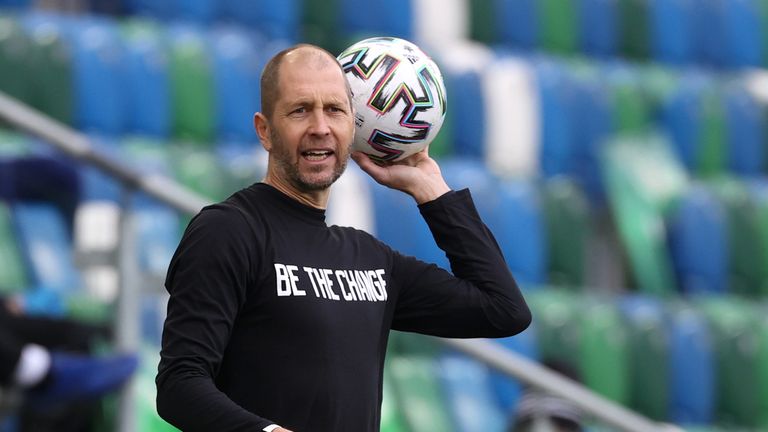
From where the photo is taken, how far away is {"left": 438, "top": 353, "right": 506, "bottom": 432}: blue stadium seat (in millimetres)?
5902

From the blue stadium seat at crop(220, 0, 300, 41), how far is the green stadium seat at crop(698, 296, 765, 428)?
2.90m

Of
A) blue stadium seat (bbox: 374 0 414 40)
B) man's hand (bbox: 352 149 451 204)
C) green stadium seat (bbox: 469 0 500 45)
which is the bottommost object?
Result: man's hand (bbox: 352 149 451 204)

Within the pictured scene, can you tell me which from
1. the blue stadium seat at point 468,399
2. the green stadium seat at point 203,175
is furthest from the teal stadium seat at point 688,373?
the green stadium seat at point 203,175

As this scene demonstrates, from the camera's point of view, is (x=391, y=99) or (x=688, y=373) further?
(x=688, y=373)

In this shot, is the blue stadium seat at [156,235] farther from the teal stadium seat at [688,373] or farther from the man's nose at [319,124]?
the teal stadium seat at [688,373]

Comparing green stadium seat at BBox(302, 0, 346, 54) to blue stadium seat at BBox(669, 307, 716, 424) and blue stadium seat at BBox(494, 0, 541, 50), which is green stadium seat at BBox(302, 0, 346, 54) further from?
blue stadium seat at BBox(669, 307, 716, 424)

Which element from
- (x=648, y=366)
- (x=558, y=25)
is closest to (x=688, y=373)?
(x=648, y=366)

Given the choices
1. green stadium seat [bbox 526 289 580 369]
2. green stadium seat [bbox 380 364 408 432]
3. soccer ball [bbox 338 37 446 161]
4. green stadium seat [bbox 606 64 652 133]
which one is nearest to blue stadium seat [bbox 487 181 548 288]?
green stadium seat [bbox 526 289 580 369]

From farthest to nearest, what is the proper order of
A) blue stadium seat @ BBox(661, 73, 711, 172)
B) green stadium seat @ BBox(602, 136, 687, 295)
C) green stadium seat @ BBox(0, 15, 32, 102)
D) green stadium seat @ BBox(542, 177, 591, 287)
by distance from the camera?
1. blue stadium seat @ BBox(661, 73, 711, 172)
2. green stadium seat @ BBox(602, 136, 687, 295)
3. green stadium seat @ BBox(542, 177, 591, 287)
4. green stadium seat @ BBox(0, 15, 32, 102)

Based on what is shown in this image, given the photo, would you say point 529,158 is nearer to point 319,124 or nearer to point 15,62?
point 15,62

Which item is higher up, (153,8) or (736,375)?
(153,8)

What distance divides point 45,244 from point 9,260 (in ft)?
0.57

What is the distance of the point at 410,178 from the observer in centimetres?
275

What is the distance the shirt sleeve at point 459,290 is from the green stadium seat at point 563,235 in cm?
519
